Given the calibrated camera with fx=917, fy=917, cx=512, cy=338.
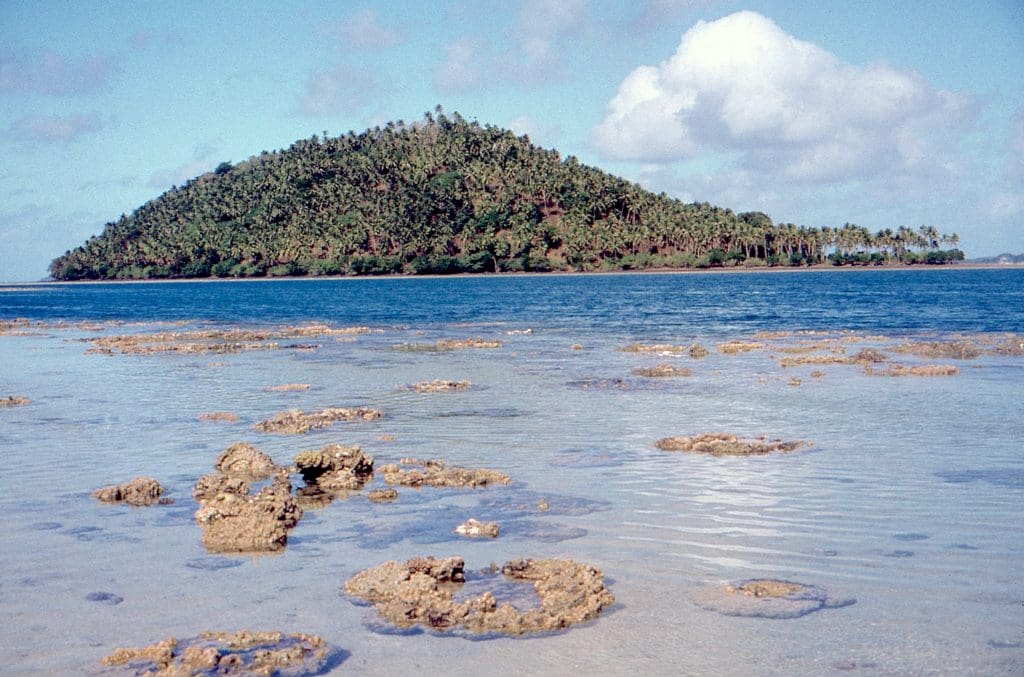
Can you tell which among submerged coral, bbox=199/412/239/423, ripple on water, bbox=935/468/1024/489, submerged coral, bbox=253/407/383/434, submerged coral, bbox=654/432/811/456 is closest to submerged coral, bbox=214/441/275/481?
→ submerged coral, bbox=253/407/383/434

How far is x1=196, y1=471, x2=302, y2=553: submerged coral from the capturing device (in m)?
12.4

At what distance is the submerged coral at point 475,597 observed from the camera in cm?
970

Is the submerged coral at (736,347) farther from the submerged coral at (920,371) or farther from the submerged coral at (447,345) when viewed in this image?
the submerged coral at (447,345)

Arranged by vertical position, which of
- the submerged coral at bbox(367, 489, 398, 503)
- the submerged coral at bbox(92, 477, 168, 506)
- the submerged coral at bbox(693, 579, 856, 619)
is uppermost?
the submerged coral at bbox(92, 477, 168, 506)

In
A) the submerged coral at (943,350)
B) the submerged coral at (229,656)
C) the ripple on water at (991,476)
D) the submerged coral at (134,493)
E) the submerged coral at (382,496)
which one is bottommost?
the submerged coral at (229,656)

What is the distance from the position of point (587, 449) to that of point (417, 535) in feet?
21.1

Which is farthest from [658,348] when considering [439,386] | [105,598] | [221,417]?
[105,598]

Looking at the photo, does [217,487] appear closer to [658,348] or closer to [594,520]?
[594,520]

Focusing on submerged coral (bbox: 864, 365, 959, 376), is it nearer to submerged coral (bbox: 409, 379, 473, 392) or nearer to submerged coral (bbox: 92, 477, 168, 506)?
submerged coral (bbox: 409, 379, 473, 392)

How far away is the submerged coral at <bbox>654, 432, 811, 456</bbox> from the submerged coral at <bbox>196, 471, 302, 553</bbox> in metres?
8.08

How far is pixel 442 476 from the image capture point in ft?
52.2

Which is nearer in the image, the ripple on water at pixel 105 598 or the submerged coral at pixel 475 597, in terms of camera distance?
the submerged coral at pixel 475 597

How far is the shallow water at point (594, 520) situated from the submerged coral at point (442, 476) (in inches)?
15.8

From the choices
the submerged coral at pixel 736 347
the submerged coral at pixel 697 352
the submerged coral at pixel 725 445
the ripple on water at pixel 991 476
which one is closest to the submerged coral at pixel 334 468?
the submerged coral at pixel 725 445
